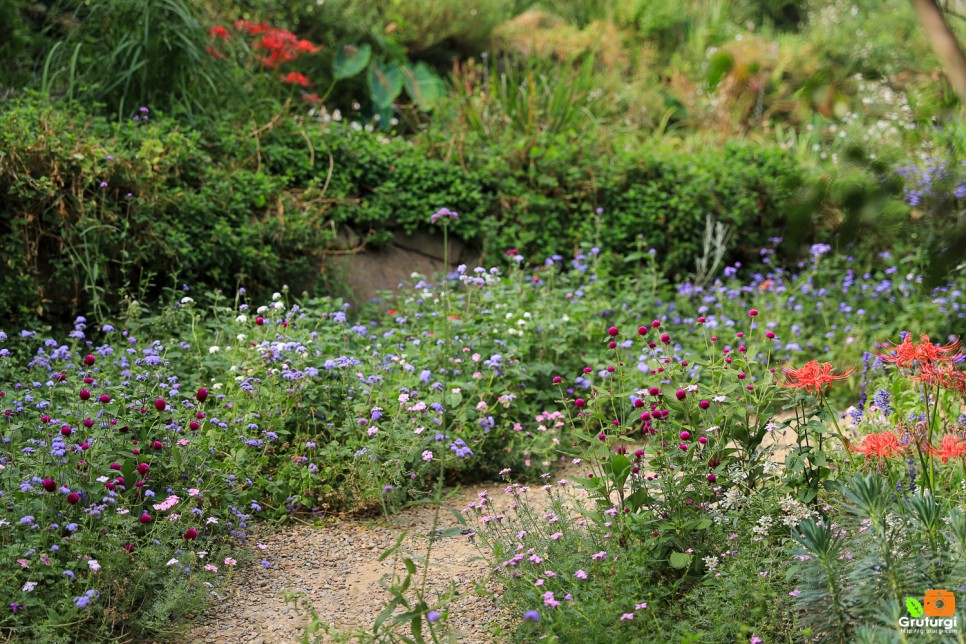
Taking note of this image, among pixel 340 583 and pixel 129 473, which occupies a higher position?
pixel 129 473

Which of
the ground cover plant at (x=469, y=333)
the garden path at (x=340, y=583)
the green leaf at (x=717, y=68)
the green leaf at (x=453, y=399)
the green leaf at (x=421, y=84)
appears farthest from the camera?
the green leaf at (x=421, y=84)

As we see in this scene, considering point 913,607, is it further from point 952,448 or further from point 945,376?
point 945,376

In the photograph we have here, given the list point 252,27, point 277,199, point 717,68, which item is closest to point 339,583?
point 717,68

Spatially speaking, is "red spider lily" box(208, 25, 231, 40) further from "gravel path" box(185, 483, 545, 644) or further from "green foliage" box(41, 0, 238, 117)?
"gravel path" box(185, 483, 545, 644)

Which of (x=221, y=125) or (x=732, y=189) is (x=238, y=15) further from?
(x=732, y=189)

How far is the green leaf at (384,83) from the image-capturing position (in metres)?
8.42

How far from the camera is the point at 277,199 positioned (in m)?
5.48

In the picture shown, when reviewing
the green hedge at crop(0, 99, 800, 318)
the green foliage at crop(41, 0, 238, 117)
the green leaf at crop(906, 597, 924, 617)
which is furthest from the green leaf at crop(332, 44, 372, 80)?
the green leaf at crop(906, 597, 924, 617)

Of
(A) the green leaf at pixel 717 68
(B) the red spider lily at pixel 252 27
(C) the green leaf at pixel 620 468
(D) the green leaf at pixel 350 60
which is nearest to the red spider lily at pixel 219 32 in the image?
(B) the red spider lily at pixel 252 27

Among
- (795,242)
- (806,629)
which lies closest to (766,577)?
(806,629)

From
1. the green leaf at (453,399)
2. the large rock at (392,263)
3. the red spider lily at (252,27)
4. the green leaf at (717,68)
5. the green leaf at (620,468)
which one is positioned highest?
the green leaf at (717,68)

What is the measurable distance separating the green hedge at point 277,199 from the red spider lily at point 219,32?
0.71 metres

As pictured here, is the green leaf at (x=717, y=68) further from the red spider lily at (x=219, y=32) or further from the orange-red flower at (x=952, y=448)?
the red spider lily at (x=219, y=32)

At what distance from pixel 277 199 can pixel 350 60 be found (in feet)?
11.2
